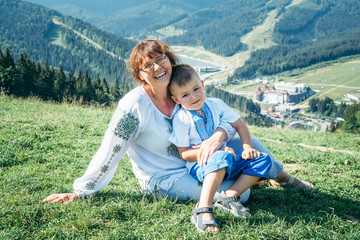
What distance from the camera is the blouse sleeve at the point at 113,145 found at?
3.08 m

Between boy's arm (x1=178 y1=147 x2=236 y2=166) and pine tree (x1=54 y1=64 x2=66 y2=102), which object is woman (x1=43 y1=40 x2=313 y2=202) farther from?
pine tree (x1=54 y1=64 x2=66 y2=102)

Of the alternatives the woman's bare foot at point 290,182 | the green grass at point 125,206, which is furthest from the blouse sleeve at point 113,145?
the woman's bare foot at point 290,182

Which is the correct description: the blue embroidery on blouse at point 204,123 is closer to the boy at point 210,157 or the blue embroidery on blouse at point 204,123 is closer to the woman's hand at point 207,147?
the boy at point 210,157

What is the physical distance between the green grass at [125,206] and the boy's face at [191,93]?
122cm

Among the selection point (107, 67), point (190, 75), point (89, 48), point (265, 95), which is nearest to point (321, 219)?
point (190, 75)

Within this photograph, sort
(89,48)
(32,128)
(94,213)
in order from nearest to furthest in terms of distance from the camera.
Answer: (94,213) → (32,128) → (89,48)

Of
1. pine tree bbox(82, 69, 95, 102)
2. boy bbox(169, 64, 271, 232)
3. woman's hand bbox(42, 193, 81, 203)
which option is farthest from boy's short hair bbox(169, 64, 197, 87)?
pine tree bbox(82, 69, 95, 102)

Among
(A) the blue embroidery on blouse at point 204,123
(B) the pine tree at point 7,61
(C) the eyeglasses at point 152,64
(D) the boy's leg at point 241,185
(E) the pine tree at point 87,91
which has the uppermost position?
(B) the pine tree at point 7,61

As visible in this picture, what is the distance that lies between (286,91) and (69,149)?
119 meters

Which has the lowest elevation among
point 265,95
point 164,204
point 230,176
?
point 265,95

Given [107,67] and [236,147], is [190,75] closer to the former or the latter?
[236,147]

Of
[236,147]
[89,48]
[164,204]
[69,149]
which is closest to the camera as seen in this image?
[164,204]

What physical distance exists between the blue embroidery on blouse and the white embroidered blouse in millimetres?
198

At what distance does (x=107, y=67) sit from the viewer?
129375 mm
